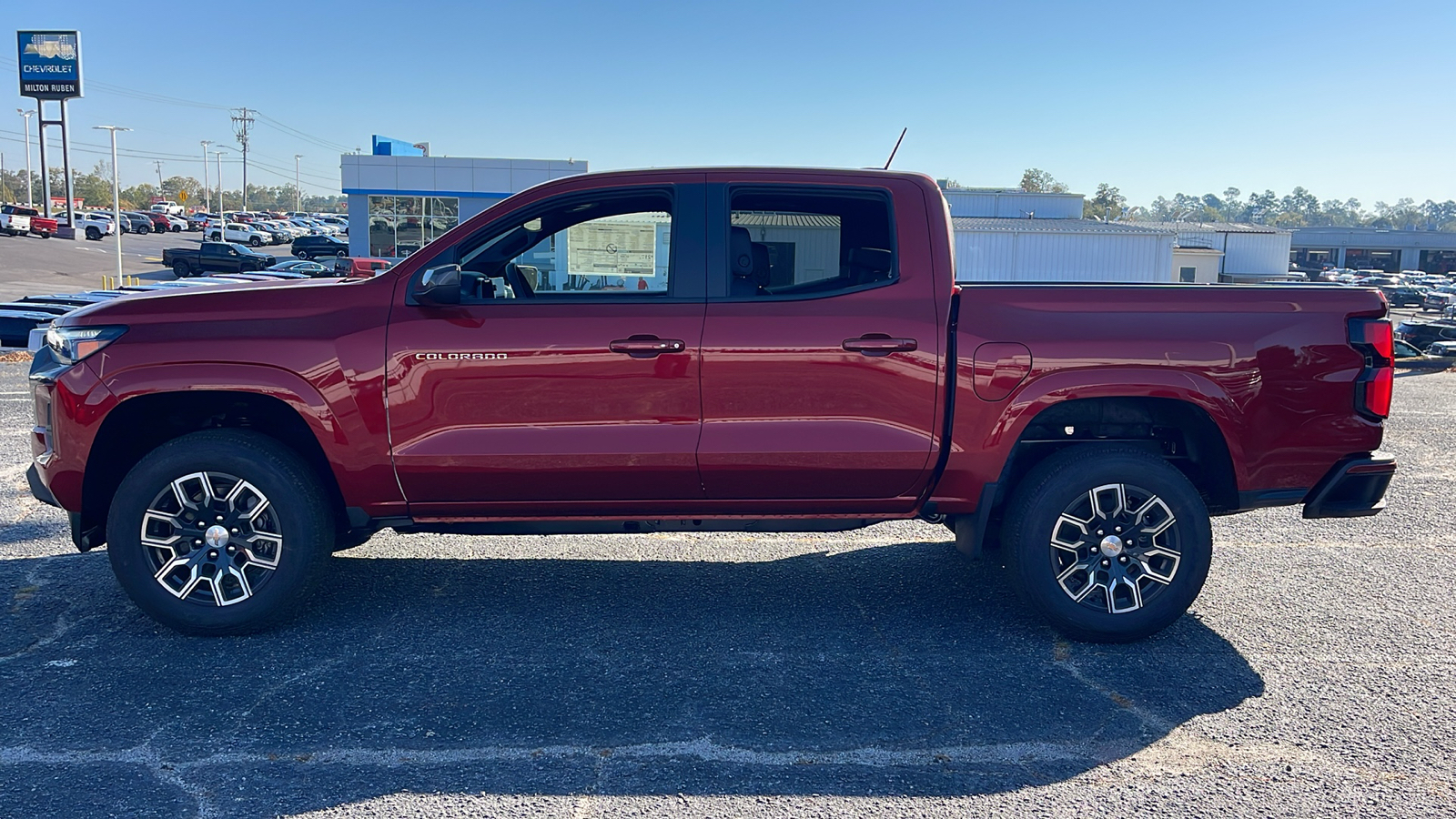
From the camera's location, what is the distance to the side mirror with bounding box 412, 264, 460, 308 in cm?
436

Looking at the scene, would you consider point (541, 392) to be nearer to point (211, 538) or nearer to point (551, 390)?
point (551, 390)

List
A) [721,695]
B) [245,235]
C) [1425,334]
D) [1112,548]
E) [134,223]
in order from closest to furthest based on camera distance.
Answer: [721,695] → [1112,548] → [1425,334] → [245,235] → [134,223]

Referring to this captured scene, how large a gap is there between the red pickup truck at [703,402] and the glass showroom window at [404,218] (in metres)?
46.1

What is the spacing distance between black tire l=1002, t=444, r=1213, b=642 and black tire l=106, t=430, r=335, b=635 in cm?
309

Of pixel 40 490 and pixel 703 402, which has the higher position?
pixel 703 402

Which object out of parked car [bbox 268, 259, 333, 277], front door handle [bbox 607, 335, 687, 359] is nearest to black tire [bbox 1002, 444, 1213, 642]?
front door handle [bbox 607, 335, 687, 359]

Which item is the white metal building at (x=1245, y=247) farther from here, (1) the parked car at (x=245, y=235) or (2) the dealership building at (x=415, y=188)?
(1) the parked car at (x=245, y=235)

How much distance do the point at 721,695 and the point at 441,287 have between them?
198 cm

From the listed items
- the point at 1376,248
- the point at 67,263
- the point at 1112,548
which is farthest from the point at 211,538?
the point at 1376,248

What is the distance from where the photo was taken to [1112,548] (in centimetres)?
463

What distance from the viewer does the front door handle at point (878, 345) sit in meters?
4.48

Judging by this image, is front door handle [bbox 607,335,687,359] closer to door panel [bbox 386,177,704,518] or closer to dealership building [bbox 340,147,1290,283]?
door panel [bbox 386,177,704,518]

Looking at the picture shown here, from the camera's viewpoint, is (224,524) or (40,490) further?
(40,490)

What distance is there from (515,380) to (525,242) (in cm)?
79
